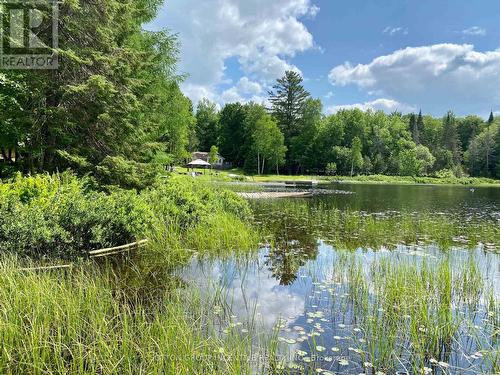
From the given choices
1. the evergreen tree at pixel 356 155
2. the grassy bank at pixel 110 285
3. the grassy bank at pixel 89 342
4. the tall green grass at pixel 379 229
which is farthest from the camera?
the evergreen tree at pixel 356 155

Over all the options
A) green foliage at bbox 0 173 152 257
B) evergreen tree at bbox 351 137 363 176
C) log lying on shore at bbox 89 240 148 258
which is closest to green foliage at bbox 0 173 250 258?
green foliage at bbox 0 173 152 257

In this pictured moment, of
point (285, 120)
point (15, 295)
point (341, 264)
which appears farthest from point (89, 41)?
point (285, 120)

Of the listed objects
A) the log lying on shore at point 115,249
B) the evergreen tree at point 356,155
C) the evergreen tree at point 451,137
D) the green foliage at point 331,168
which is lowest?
the log lying on shore at point 115,249

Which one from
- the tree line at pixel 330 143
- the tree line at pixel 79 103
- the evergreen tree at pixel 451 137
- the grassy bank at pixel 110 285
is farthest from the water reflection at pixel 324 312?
the evergreen tree at pixel 451 137

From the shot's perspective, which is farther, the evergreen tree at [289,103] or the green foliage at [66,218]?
the evergreen tree at [289,103]

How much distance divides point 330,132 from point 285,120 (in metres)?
11.4

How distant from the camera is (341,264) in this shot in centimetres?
737

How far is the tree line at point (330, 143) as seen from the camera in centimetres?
6581

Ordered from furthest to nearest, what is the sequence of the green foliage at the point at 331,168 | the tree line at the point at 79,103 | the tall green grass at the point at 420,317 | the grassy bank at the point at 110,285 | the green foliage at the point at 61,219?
the green foliage at the point at 331,168, the tree line at the point at 79,103, the green foliage at the point at 61,219, the tall green grass at the point at 420,317, the grassy bank at the point at 110,285

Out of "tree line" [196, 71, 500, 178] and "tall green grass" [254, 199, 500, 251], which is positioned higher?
"tree line" [196, 71, 500, 178]

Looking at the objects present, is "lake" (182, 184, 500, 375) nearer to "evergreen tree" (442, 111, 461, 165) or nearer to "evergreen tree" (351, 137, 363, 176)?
"evergreen tree" (351, 137, 363, 176)

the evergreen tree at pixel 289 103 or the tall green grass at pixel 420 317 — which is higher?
the evergreen tree at pixel 289 103

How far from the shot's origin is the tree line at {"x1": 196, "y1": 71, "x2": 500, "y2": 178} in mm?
65812

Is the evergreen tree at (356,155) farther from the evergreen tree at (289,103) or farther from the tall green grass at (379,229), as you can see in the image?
the tall green grass at (379,229)
